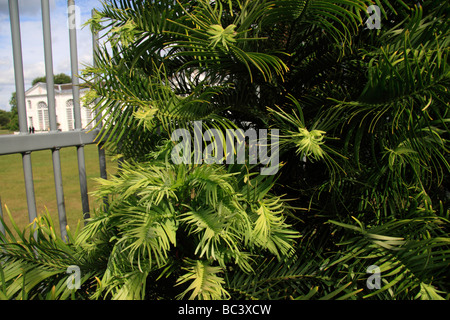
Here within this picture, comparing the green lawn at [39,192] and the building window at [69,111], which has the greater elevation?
the building window at [69,111]

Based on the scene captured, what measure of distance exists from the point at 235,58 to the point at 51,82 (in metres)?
0.75

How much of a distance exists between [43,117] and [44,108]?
0.30 ft

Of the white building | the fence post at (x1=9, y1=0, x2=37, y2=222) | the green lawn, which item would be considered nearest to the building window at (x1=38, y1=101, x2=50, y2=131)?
the white building

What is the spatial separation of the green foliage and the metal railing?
0.70 ft

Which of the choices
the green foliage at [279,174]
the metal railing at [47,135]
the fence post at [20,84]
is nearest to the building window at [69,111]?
the metal railing at [47,135]

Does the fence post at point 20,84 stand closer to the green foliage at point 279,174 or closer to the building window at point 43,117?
the building window at point 43,117

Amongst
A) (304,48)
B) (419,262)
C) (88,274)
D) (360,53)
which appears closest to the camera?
(419,262)

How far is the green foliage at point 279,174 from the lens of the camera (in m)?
0.75

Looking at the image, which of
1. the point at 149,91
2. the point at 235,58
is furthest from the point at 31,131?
the point at 235,58

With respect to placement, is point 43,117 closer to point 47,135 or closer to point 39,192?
point 47,135

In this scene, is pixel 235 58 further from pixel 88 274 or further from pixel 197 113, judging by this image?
pixel 88 274

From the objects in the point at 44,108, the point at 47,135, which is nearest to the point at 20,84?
the point at 47,135

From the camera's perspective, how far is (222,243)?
806 millimetres

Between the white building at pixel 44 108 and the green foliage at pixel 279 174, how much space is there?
35cm
